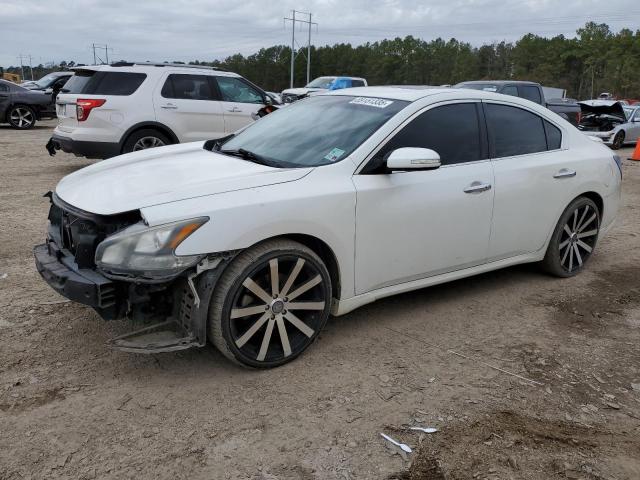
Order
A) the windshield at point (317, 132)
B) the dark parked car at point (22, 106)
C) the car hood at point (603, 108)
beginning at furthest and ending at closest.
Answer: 1. the car hood at point (603, 108)
2. the dark parked car at point (22, 106)
3. the windshield at point (317, 132)

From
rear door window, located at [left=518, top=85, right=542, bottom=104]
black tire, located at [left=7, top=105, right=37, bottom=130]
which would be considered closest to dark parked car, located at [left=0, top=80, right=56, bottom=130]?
black tire, located at [left=7, top=105, right=37, bottom=130]

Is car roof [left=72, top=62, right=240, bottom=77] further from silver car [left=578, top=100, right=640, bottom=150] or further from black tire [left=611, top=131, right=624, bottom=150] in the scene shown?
black tire [left=611, top=131, right=624, bottom=150]

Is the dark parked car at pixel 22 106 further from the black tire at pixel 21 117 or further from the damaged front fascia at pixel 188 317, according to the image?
the damaged front fascia at pixel 188 317

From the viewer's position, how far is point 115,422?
2.98 m

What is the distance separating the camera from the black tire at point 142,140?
364 inches

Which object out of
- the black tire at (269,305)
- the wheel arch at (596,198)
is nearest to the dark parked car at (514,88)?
the wheel arch at (596,198)

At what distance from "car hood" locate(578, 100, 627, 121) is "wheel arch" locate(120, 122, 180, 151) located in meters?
14.1

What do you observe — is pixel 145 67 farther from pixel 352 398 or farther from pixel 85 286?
pixel 352 398

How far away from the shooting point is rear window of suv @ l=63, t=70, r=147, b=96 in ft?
30.2

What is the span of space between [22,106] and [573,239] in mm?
17164

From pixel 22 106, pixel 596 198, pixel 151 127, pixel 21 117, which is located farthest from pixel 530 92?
pixel 21 117

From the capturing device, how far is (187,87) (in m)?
9.91

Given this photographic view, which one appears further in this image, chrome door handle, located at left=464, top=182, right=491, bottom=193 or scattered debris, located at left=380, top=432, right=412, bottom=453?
chrome door handle, located at left=464, top=182, right=491, bottom=193

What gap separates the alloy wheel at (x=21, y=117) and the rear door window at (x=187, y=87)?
10.3m
